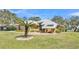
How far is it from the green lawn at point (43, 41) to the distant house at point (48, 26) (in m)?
0.09

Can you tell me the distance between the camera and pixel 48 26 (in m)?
2.37

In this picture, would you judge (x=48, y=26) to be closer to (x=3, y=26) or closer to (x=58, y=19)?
(x=58, y=19)

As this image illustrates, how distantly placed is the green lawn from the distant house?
9 centimetres

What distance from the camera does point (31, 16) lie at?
235 centimetres

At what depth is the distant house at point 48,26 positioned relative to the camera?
2359 millimetres

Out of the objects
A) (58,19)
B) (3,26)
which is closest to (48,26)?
(58,19)

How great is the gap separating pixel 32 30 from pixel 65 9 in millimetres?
449

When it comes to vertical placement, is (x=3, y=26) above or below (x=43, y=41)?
above

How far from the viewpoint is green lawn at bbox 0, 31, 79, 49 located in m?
2.34

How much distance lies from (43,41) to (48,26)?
0.18 metres

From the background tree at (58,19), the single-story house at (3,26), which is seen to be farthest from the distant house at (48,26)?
the single-story house at (3,26)

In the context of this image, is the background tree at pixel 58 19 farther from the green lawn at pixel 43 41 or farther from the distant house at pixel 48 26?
the green lawn at pixel 43 41

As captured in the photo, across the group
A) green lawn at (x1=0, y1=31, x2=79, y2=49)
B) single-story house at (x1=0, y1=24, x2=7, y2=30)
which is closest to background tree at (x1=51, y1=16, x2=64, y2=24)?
green lawn at (x1=0, y1=31, x2=79, y2=49)
